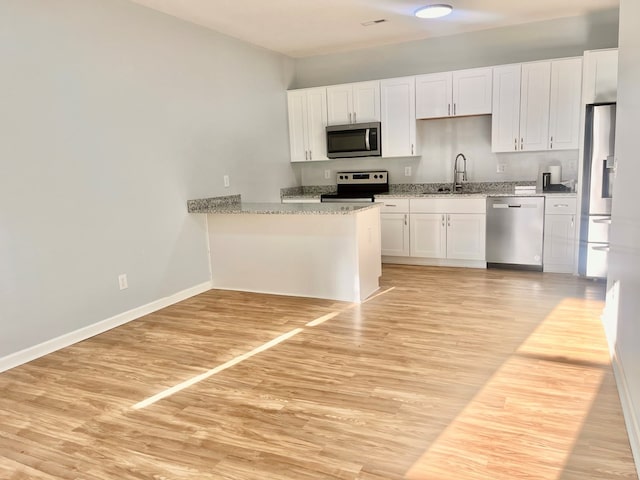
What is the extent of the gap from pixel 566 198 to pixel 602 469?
350cm

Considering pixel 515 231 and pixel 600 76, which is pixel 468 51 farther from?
pixel 515 231

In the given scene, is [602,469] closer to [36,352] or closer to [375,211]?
[375,211]

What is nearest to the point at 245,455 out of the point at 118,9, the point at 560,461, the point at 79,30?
the point at 560,461

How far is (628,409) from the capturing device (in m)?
2.15

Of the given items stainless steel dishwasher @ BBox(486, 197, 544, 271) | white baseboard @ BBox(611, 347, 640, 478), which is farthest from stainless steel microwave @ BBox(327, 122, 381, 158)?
white baseboard @ BBox(611, 347, 640, 478)

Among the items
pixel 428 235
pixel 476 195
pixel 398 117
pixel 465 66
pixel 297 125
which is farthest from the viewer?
pixel 297 125

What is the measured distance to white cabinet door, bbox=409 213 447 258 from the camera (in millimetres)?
5363

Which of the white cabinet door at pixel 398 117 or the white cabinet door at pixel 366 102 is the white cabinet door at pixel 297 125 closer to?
the white cabinet door at pixel 366 102

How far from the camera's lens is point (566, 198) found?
188 inches

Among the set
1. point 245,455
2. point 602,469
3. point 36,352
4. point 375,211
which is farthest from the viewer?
point 375,211

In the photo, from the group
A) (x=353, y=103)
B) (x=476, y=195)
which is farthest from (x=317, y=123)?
(x=476, y=195)

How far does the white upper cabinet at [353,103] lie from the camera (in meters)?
5.77

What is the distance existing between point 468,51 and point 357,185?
2.10m

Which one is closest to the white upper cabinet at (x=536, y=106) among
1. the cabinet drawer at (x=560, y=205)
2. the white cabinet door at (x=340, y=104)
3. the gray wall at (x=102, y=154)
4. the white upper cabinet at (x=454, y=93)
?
the white upper cabinet at (x=454, y=93)
